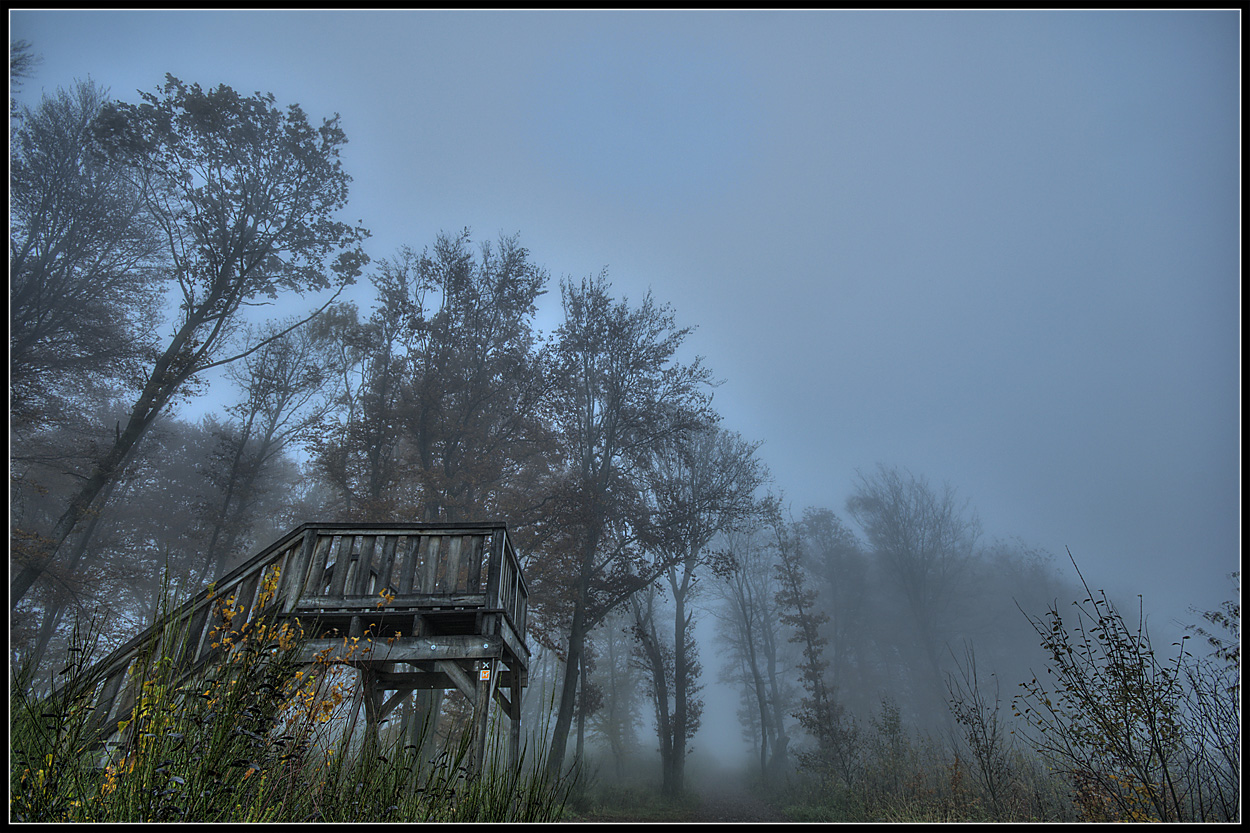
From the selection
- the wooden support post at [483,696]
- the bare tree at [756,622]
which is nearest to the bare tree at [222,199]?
the wooden support post at [483,696]

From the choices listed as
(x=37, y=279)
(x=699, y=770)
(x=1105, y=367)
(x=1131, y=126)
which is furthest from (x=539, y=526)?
(x=1131, y=126)

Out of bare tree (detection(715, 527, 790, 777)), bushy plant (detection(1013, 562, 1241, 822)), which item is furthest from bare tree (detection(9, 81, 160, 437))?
bare tree (detection(715, 527, 790, 777))

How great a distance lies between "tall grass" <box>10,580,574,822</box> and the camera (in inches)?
89.9

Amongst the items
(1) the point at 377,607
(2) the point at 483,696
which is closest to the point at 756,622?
(2) the point at 483,696

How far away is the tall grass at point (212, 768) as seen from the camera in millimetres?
2283

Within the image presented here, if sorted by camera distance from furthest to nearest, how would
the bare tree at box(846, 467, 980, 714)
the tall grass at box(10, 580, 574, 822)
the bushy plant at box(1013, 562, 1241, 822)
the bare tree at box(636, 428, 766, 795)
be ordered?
the bare tree at box(846, 467, 980, 714) → the bare tree at box(636, 428, 766, 795) → the bushy plant at box(1013, 562, 1241, 822) → the tall grass at box(10, 580, 574, 822)

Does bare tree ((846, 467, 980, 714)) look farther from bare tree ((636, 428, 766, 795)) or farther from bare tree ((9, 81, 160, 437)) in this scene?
bare tree ((9, 81, 160, 437))

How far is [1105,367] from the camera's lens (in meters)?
69.6

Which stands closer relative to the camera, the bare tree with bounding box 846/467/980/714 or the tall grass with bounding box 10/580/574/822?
the tall grass with bounding box 10/580/574/822

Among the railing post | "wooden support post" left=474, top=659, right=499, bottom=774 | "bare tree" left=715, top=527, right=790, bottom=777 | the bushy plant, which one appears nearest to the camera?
the bushy plant

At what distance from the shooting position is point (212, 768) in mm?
2326

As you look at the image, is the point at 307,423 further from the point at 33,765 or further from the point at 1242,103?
the point at 1242,103

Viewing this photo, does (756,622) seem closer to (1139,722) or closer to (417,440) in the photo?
(417,440)

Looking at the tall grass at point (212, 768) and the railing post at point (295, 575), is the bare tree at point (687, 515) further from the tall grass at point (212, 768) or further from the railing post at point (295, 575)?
the tall grass at point (212, 768)
